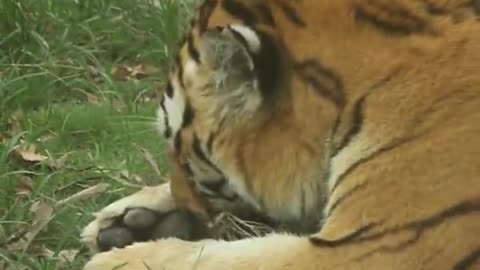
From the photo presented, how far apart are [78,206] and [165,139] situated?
1.27 ft

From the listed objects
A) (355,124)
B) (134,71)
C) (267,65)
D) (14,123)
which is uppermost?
(267,65)

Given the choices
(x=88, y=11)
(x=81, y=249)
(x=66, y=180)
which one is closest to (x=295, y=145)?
(x=81, y=249)

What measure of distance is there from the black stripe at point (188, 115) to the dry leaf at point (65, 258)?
0.40m

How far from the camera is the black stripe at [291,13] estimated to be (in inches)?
97.0

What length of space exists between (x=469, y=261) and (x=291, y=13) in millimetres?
558

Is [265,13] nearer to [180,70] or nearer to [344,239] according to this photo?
[180,70]

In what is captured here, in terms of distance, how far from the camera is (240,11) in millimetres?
2537

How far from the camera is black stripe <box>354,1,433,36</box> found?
2.42 m

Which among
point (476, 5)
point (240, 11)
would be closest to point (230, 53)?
point (240, 11)

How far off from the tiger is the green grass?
1.76 feet

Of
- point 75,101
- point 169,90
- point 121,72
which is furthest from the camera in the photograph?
point 121,72

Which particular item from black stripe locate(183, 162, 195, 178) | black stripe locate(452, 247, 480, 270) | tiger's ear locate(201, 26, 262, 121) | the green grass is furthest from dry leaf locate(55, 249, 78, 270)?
black stripe locate(452, 247, 480, 270)

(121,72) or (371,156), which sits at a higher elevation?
(371,156)

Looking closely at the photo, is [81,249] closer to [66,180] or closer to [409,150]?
[66,180]
